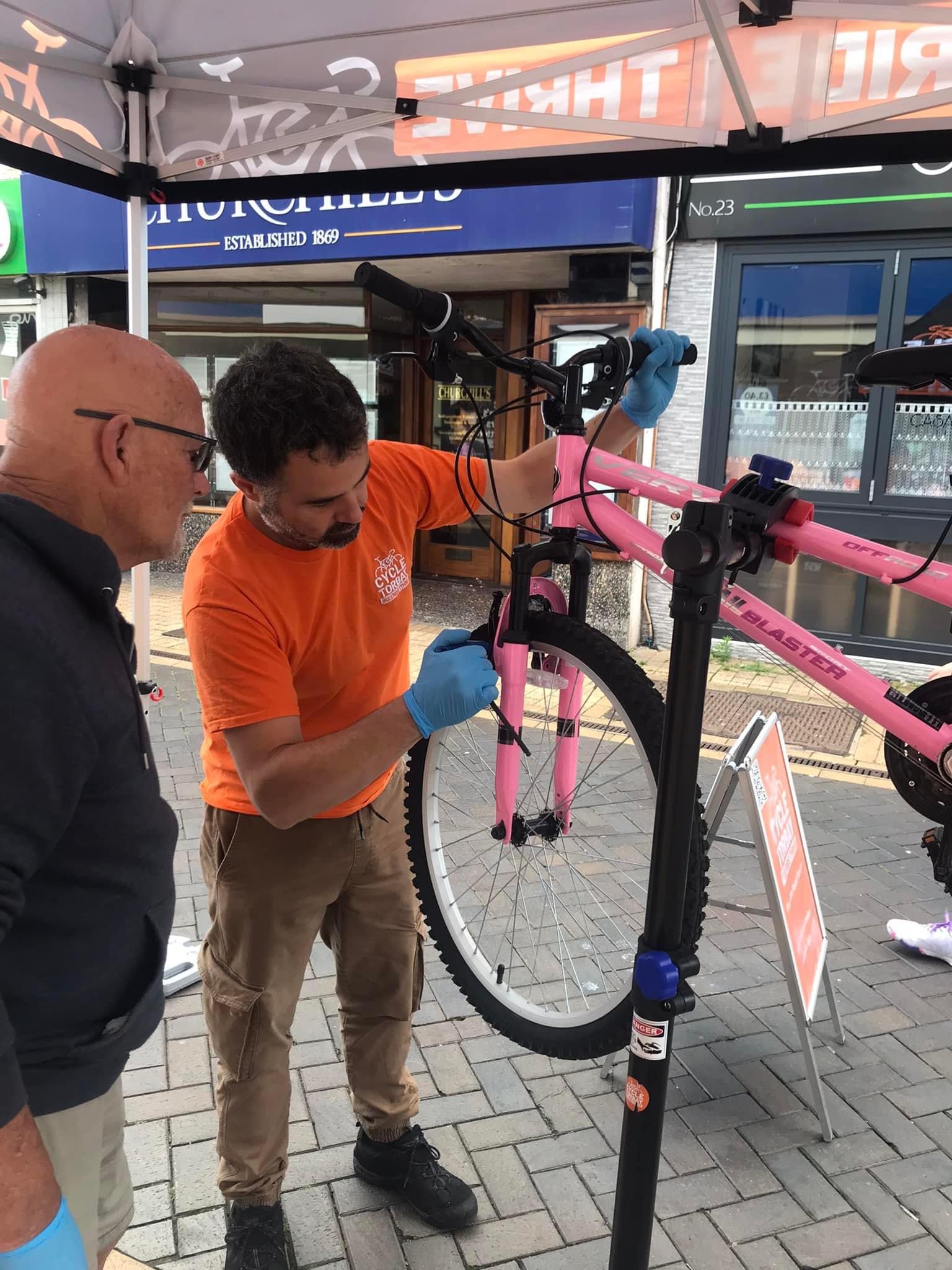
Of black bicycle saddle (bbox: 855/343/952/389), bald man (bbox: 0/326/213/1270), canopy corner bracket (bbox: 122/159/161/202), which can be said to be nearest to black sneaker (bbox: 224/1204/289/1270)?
bald man (bbox: 0/326/213/1270)

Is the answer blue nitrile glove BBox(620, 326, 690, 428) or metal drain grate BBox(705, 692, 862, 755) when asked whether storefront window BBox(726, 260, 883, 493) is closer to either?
metal drain grate BBox(705, 692, 862, 755)

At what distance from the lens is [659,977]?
1.37 meters

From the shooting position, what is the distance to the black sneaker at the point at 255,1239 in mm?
2100

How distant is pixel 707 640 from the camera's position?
1.28 metres

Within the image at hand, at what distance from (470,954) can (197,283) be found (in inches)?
381

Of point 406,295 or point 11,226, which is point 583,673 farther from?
point 11,226

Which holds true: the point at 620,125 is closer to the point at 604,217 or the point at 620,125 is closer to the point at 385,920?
the point at 385,920

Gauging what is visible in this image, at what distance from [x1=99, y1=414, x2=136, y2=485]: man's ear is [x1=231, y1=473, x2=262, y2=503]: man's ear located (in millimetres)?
515

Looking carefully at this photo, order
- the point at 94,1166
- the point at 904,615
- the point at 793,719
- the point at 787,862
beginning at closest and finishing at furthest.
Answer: the point at 94,1166 < the point at 787,862 < the point at 793,719 < the point at 904,615

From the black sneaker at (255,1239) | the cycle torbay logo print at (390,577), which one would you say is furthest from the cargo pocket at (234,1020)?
the cycle torbay logo print at (390,577)

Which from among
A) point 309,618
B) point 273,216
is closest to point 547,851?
point 309,618

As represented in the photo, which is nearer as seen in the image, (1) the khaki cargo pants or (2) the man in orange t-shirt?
(2) the man in orange t-shirt

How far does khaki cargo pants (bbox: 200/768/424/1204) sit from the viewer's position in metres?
2.07

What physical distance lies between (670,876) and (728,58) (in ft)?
6.85
